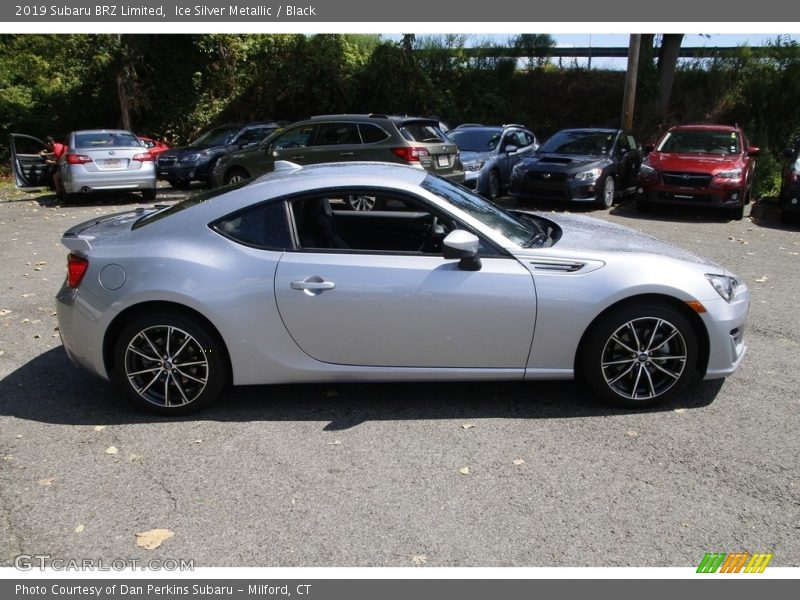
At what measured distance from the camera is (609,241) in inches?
191

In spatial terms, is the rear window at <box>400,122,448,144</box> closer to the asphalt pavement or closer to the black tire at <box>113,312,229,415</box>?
the asphalt pavement

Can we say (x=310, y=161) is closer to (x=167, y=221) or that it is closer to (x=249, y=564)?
(x=167, y=221)

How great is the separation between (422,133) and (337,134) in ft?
5.27

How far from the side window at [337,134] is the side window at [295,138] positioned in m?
0.23

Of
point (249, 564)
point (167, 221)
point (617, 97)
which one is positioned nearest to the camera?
point (249, 564)

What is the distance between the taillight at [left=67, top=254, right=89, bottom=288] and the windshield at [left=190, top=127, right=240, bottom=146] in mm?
14554

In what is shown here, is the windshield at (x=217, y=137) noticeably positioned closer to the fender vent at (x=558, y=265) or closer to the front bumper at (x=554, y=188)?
the front bumper at (x=554, y=188)

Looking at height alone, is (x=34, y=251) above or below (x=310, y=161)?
below

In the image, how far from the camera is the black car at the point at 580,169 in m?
13.6

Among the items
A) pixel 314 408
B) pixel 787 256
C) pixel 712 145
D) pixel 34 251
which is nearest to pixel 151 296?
pixel 314 408

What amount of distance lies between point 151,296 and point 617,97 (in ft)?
72.2

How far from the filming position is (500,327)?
14.4 feet

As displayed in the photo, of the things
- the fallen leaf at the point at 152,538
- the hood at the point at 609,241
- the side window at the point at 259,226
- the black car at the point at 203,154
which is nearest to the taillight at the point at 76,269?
the side window at the point at 259,226

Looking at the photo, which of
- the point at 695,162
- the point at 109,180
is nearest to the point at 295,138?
the point at 109,180
